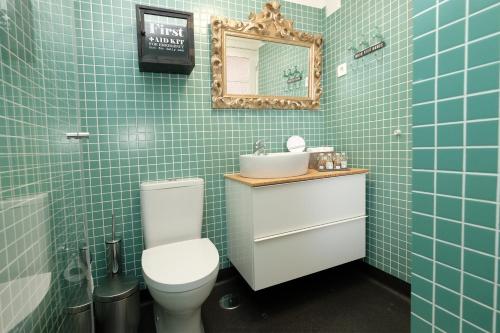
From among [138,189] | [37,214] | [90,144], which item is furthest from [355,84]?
[37,214]

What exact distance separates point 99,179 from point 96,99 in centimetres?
49

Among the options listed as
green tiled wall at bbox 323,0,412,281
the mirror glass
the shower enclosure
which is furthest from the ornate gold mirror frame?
Answer: the shower enclosure

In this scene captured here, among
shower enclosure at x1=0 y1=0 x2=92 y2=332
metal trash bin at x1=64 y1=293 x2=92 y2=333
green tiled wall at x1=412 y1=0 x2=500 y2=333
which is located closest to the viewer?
green tiled wall at x1=412 y1=0 x2=500 y2=333

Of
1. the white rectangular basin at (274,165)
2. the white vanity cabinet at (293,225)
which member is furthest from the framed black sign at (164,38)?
the white vanity cabinet at (293,225)

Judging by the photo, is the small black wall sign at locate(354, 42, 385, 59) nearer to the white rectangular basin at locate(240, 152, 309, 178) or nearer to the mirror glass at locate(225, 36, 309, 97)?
the mirror glass at locate(225, 36, 309, 97)

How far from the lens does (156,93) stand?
1.60m

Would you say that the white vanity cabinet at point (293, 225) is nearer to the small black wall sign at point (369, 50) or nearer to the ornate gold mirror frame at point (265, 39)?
the ornate gold mirror frame at point (265, 39)

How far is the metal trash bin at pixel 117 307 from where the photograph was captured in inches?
49.9

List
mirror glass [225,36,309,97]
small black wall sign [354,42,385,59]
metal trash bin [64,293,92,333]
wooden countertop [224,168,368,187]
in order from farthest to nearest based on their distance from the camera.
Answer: mirror glass [225,36,309,97] < small black wall sign [354,42,385,59] < wooden countertop [224,168,368,187] < metal trash bin [64,293,92,333]

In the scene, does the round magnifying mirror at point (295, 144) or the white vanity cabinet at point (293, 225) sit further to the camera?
the round magnifying mirror at point (295, 144)

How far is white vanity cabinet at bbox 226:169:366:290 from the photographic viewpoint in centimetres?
141

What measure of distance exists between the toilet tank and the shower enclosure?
347 millimetres

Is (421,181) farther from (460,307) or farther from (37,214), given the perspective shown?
(37,214)

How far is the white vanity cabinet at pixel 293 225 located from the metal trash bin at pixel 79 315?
841 mm
